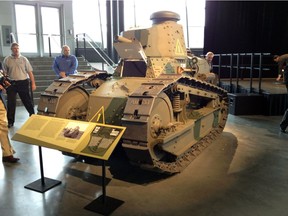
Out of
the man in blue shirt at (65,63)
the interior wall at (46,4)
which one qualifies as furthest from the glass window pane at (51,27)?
the man in blue shirt at (65,63)

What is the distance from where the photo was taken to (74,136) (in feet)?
10.5

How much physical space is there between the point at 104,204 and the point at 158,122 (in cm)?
112

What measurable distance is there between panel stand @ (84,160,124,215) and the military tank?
1.75ft

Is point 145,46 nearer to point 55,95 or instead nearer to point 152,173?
point 55,95

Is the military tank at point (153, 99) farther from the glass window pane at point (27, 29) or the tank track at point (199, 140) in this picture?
the glass window pane at point (27, 29)

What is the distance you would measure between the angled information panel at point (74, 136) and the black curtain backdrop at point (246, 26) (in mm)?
10178

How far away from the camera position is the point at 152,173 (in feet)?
13.8

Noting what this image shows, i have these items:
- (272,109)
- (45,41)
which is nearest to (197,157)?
(272,109)

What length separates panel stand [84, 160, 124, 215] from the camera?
321cm

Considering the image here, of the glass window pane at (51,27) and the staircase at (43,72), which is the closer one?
the staircase at (43,72)

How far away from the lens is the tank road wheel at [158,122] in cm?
366

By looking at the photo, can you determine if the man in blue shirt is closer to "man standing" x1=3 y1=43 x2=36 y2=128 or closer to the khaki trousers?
"man standing" x1=3 y1=43 x2=36 y2=128

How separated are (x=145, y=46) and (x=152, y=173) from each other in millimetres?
2168

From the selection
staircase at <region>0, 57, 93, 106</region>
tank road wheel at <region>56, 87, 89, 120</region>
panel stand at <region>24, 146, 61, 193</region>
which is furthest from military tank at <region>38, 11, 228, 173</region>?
staircase at <region>0, 57, 93, 106</region>
